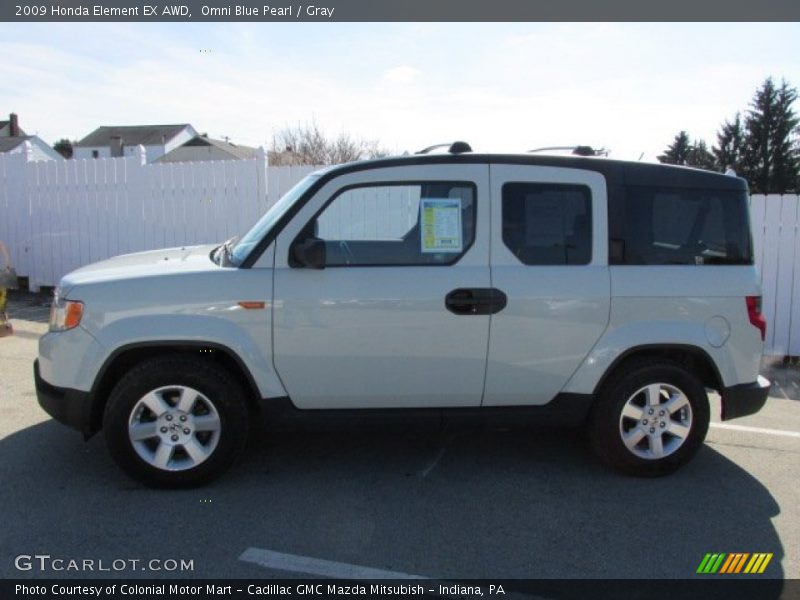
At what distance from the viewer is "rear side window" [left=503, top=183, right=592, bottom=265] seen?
155 inches

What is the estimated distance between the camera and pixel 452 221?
392 centimetres

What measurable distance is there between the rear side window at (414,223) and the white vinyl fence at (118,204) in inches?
191

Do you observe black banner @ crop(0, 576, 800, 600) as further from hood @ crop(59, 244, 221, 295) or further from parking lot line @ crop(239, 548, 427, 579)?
hood @ crop(59, 244, 221, 295)

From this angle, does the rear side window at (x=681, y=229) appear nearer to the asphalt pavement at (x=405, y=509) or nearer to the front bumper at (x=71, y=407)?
the asphalt pavement at (x=405, y=509)

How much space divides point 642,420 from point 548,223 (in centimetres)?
137

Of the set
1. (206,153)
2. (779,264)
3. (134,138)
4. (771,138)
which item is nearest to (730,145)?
(771,138)

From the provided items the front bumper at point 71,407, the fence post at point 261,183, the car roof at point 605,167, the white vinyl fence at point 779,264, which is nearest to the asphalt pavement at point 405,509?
the front bumper at point 71,407

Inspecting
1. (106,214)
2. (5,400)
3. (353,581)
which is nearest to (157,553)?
(353,581)

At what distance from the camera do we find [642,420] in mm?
4105

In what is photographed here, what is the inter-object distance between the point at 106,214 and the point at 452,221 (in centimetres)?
775

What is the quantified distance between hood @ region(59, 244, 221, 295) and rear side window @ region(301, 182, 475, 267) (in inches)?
28.3

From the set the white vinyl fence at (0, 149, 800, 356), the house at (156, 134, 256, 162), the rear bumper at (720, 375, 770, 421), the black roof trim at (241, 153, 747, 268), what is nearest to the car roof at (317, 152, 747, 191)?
the black roof trim at (241, 153, 747, 268)

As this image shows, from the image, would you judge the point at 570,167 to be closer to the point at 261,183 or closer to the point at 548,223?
the point at 548,223

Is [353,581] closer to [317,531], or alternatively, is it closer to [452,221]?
[317,531]
